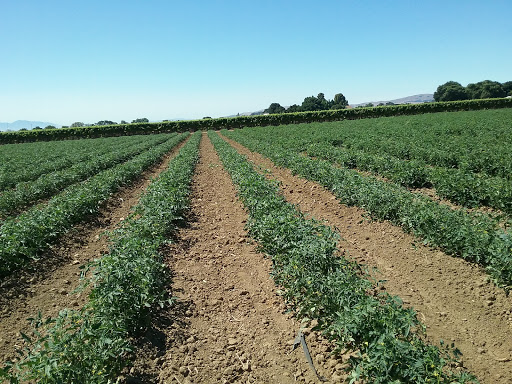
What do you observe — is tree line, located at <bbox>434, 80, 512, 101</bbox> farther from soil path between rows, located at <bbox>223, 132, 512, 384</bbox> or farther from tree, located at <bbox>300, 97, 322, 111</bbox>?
soil path between rows, located at <bbox>223, 132, 512, 384</bbox>

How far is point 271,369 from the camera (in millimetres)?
3654

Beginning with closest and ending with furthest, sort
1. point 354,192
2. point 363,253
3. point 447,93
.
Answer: point 363,253
point 354,192
point 447,93

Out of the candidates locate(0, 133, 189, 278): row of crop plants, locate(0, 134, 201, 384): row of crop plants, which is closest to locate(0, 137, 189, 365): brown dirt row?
locate(0, 133, 189, 278): row of crop plants

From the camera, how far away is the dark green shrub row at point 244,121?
5366 centimetres

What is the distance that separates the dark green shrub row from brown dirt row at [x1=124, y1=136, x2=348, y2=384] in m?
51.8

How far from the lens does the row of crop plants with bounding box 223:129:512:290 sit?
15.2 feet

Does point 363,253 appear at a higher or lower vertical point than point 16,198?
lower

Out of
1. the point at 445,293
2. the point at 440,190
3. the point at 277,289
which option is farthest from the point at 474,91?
the point at 277,289

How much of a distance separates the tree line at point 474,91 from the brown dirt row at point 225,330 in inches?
4591

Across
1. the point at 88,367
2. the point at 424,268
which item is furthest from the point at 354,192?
the point at 88,367

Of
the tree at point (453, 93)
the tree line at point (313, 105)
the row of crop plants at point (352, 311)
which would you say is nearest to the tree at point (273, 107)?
the tree line at point (313, 105)

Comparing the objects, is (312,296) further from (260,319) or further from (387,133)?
(387,133)

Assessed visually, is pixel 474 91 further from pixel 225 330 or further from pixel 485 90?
pixel 225 330

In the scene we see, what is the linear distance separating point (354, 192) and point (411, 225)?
2.30 meters
